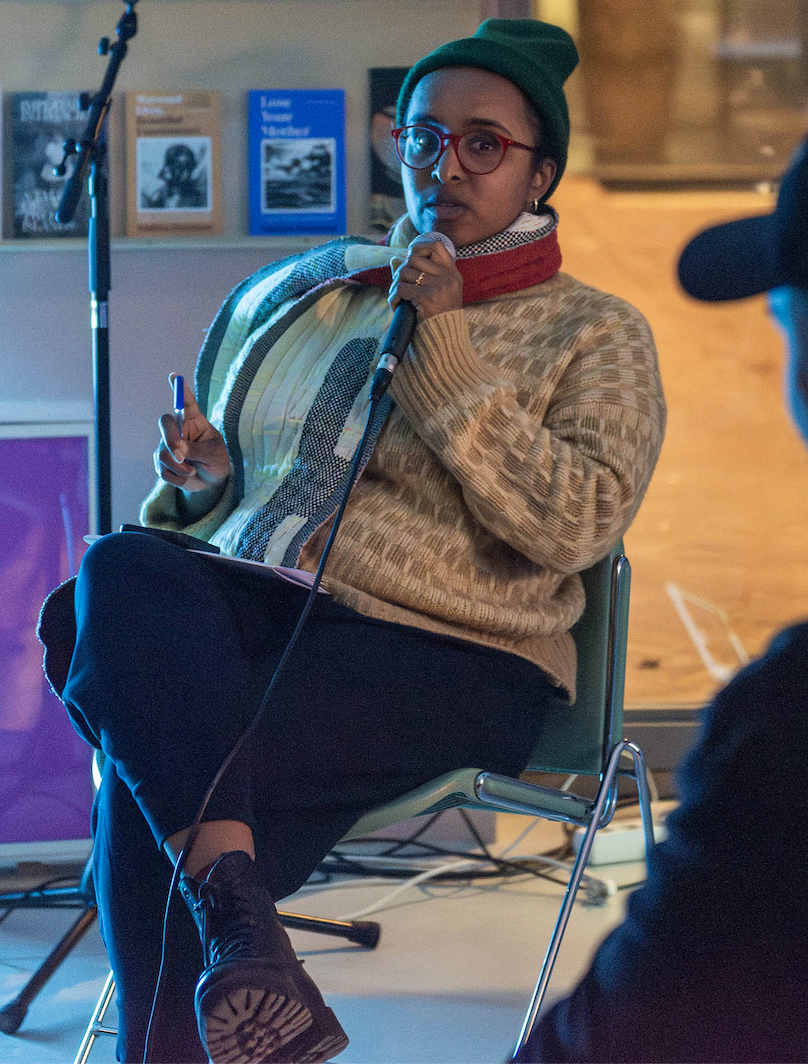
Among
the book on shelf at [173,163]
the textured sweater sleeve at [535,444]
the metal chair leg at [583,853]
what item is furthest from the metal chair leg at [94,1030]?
the book on shelf at [173,163]

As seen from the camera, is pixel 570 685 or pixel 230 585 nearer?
pixel 230 585

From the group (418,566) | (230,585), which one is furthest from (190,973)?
(418,566)

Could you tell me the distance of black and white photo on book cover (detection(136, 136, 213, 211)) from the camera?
2.15m

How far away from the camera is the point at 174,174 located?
2156mm

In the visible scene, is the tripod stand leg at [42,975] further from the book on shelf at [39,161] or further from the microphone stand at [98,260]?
the book on shelf at [39,161]

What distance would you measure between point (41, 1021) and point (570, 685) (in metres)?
0.91

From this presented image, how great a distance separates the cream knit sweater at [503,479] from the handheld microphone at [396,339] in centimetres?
2

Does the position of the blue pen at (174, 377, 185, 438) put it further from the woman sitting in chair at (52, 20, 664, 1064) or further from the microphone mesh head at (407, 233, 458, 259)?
the microphone mesh head at (407, 233, 458, 259)

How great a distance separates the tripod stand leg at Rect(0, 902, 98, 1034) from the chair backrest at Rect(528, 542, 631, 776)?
→ 779 millimetres

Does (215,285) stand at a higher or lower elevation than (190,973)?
higher

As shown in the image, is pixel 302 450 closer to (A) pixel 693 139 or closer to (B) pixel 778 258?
(B) pixel 778 258

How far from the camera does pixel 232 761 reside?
3.67 feet

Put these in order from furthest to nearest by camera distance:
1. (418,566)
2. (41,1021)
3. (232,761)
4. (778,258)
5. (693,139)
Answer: (693,139) → (41,1021) → (418,566) → (232,761) → (778,258)

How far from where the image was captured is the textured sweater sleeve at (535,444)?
4.55 feet
